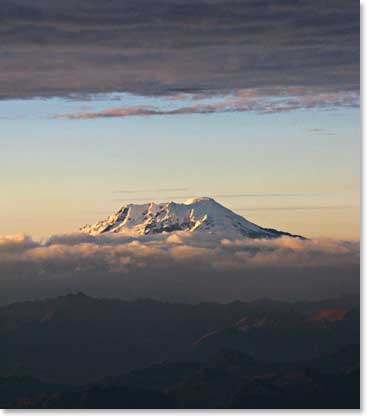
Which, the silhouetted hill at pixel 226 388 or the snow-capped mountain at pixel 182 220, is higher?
the snow-capped mountain at pixel 182 220

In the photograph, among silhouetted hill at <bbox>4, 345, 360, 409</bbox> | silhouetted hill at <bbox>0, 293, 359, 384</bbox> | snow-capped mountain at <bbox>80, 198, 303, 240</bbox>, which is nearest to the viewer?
silhouetted hill at <bbox>4, 345, 360, 409</bbox>

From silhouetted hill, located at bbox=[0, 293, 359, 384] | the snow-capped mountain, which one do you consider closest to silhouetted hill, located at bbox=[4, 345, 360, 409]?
silhouetted hill, located at bbox=[0, 293, 359, 384]

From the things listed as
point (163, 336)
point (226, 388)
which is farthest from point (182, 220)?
point (163, 336)

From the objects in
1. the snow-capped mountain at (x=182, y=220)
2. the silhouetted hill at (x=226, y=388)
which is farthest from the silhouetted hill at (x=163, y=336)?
the snow-capped mountain at (x=182, y=220)

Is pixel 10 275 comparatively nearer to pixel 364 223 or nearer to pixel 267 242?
pixel 267 242

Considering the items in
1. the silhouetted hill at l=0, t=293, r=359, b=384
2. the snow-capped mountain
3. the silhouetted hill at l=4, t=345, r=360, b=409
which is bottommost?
the silhouetted hill at l=4, t=345, r=360, b=409

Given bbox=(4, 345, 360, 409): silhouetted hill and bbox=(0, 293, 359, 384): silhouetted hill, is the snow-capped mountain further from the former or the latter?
bbox=(4, 345, 360, 409): silhouetted hill

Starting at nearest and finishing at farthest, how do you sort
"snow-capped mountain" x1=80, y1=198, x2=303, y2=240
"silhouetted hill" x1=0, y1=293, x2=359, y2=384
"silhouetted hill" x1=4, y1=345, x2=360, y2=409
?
"silhouetted hill" x1=4, y1=345, x2=360, y2=409
"snow-capped mountain" x1=80, y1=198, x2=303, y2=240
"silhouetted hill" x1=0, y1=293, x2=359, y2=384

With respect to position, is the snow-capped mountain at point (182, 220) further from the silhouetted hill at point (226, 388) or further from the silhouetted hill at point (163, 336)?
the silhouetted hill at point (226, 388)
